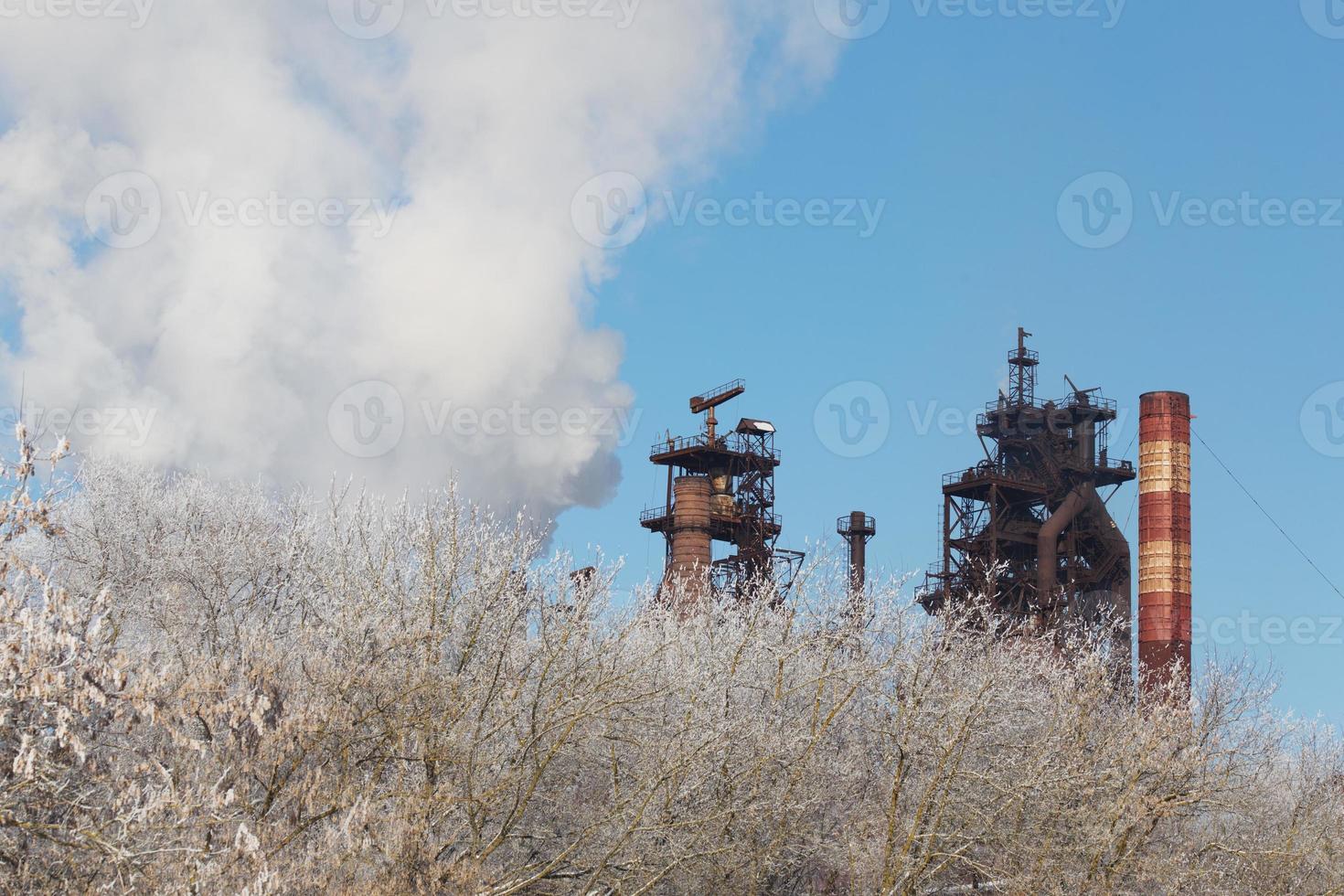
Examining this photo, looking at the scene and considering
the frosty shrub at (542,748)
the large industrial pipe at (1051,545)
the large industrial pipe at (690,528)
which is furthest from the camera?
the large industrial pipe at (690,528)

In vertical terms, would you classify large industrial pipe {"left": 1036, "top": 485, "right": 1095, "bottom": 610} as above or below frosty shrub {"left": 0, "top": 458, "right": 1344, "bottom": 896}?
above

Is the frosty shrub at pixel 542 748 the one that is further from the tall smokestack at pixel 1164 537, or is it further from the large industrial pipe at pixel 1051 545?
the large industrial pipe at pixel 1051 545

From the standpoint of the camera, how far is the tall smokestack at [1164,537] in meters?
45.3

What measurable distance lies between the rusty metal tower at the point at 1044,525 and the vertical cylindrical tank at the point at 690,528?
859 cm

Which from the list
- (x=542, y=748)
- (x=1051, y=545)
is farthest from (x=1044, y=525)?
(x=542, y=748)

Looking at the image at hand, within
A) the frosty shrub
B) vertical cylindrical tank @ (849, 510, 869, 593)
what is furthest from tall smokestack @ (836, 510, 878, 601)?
the frosty shrub

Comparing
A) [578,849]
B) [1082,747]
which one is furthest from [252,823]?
[1082,747]

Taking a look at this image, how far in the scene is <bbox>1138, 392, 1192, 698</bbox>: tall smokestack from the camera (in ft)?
149

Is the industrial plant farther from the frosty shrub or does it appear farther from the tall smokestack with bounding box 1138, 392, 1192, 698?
the frosty shrub

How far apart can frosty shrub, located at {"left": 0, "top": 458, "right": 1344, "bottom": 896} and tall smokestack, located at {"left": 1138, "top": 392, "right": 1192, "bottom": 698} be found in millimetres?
15902

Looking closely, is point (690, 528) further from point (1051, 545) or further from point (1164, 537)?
point (1164, 537)

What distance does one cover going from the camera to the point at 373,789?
53.4 feet

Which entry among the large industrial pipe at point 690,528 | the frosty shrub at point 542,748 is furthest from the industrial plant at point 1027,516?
the frosty shrub at point 542,748

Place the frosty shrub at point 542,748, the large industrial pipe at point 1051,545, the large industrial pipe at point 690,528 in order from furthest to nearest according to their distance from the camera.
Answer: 1. the large industrial pipe at point 690,528
2. the large industrial pipe at point 1051,545
3. the frosty shrub at point 542,748
